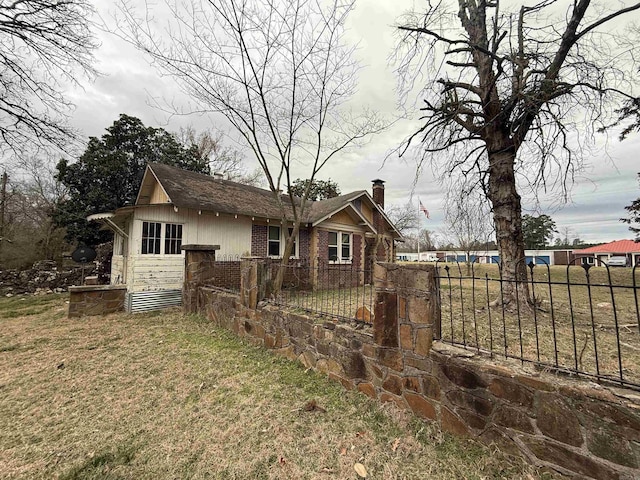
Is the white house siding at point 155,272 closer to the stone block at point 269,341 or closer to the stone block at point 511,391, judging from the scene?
the stone block at point 269,341

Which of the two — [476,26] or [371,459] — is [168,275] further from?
[476,26]

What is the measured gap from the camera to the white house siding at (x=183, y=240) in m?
8.37

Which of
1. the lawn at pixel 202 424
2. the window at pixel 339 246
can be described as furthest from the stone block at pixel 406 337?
the window at pixel 339 246

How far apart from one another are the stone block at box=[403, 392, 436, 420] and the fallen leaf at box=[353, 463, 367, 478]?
91cm

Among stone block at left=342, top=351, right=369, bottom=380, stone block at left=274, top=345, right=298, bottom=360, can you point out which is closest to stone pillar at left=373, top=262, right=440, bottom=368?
stone block at left=342, top=351, right=369, bottom=380

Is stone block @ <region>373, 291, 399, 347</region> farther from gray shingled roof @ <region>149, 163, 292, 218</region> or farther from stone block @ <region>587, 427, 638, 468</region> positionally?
gray shingled roof @ <region>149, 163, 292, 218</region>

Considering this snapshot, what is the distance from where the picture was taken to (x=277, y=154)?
8664 mm

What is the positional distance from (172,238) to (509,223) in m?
9.53

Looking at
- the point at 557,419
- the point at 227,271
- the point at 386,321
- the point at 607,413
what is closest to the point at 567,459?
the point at 557,419

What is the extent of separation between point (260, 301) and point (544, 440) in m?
4.48

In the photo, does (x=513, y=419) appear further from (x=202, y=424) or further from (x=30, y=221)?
(x=30, y=221)

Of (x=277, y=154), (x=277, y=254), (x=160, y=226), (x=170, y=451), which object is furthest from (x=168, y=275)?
(x=170, y=451)

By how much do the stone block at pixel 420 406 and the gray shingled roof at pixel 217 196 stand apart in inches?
321

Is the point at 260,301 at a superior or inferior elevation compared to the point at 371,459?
superior
